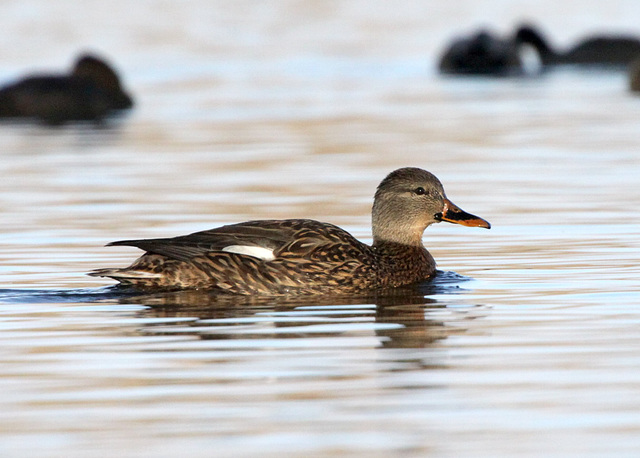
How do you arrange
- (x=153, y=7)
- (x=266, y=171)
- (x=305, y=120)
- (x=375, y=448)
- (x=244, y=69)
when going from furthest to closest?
(x=153, y=7), (x=244, y=69), (x=305, y=120), (x=266, y=171), (x=375, y=448)

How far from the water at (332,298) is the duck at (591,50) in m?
5.82

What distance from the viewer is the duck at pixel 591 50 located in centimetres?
3566

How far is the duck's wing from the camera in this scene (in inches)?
390


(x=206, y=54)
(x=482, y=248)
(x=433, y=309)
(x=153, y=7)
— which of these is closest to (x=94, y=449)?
(x=433, y=309)

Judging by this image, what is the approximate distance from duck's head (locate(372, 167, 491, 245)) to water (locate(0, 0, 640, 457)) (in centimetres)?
50

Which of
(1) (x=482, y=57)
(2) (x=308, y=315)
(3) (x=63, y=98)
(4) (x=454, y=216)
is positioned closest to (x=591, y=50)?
(1) (x=482, y=57)

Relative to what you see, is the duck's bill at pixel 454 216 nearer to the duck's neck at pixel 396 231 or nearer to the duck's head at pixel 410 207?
the duck's head at pixel 410 207

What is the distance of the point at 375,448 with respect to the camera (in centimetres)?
583

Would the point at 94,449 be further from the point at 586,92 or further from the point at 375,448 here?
the point at 586,92

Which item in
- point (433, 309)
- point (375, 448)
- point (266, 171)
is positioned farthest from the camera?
point (266, 171)

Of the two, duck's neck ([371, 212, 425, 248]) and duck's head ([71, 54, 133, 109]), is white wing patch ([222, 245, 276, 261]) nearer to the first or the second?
duck's neck ([371, 212, 425, 248])

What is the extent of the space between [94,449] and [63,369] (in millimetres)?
1599

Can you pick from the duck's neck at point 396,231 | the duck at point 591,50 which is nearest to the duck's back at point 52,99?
the duck at point 591,50

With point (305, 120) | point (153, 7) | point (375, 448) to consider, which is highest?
point (153, 7)
